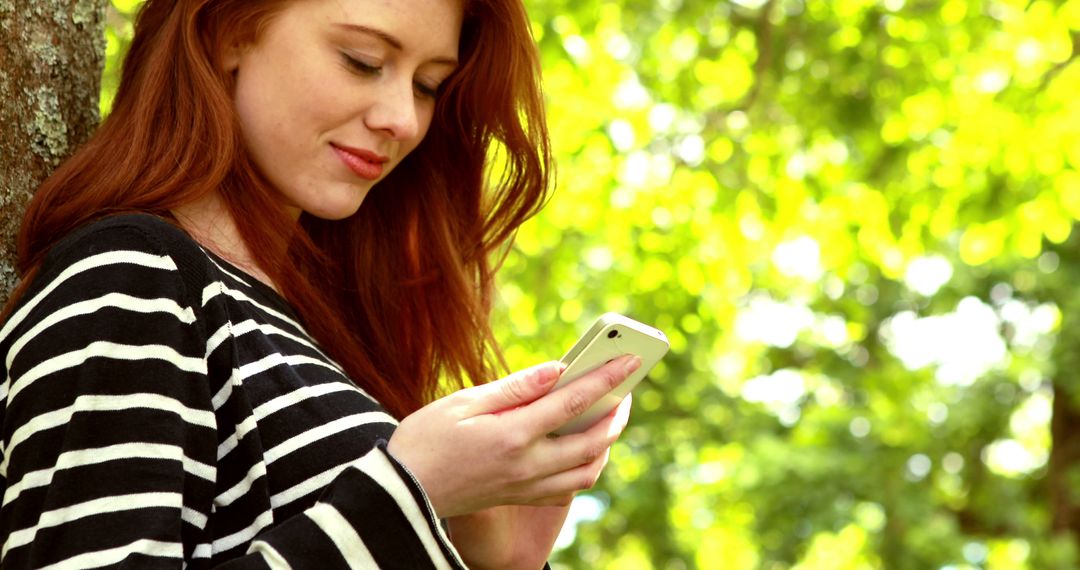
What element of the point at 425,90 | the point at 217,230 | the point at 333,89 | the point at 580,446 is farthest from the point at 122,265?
the point at 425,90

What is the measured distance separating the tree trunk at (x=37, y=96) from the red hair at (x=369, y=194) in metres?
0.16

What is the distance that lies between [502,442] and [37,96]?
1.03m

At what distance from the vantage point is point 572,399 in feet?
4.90

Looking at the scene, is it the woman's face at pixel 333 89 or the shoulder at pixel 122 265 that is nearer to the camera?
the shoulder at pixel 122 265

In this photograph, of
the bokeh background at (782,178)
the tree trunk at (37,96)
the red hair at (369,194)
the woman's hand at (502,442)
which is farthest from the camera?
the bokeh background at (782,178)

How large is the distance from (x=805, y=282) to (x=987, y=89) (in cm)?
535

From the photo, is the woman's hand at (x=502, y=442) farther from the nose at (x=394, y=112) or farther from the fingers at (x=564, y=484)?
the nose at (x=394, y=112)

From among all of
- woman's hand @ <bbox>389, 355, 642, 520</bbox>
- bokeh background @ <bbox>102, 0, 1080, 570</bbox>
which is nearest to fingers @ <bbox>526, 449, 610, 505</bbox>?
woman's hand @ <bbox>389, 355, 642, 520</bbox>

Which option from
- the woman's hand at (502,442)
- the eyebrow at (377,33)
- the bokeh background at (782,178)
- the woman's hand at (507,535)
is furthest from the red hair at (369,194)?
the bokeh background at (782,178)

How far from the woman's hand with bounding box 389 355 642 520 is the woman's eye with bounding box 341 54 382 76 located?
57cm

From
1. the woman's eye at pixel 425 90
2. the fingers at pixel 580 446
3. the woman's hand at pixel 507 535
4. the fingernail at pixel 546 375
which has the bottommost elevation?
the woman's hand at pixel 507 535

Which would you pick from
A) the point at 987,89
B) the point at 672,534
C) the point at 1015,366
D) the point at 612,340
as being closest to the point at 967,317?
the point at 1015,366

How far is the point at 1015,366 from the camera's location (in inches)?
383

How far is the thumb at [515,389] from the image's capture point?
149 cm
